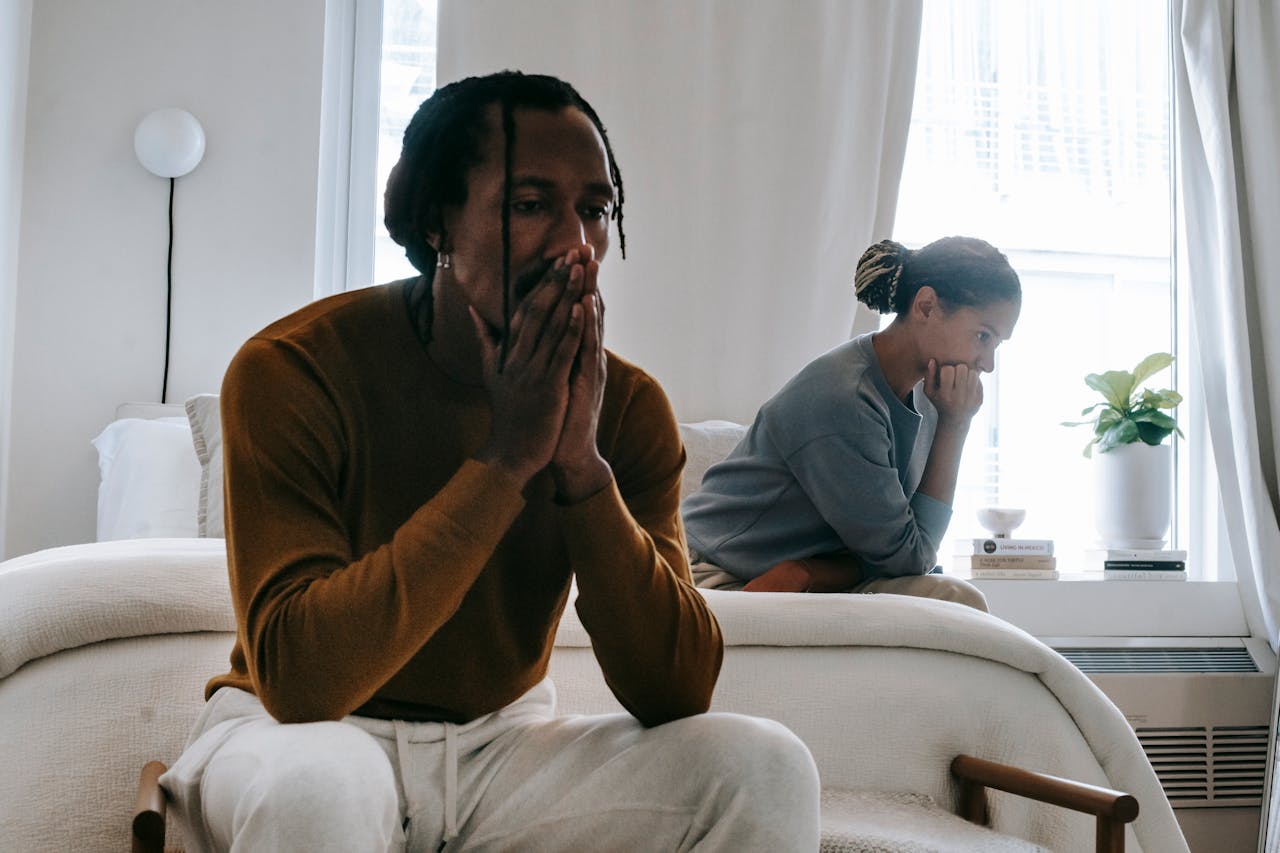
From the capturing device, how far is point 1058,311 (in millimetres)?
3688

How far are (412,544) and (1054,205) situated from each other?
3.13m

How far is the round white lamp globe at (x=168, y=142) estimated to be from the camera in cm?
300

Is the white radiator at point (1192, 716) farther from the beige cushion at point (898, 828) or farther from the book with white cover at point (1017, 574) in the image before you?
the beige cushion at point (898, 828)

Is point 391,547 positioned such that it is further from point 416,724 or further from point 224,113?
point 224,113

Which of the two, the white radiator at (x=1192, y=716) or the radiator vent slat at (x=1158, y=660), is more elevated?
the radiator vent slat at (x=1158, y=660)

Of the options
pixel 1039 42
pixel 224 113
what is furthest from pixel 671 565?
pixel 1039 42

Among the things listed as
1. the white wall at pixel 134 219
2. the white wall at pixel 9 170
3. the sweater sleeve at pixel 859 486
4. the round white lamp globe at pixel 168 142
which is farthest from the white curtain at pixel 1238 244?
the white wall at pixel 9 170

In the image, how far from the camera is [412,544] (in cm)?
99

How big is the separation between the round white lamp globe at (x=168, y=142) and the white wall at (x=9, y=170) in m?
0.27

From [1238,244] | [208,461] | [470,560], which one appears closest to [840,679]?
[470,560]

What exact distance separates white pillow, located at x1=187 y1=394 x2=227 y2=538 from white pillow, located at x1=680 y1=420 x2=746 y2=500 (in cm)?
94

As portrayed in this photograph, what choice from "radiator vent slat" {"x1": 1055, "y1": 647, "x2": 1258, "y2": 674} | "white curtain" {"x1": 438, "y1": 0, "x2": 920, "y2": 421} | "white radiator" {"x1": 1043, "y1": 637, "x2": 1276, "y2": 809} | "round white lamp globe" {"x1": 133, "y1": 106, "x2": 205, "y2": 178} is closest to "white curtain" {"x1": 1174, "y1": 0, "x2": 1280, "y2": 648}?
"radiator vent slat" {"x1": 1055, "y1": 647, "x2": 1258, "y2": 674}

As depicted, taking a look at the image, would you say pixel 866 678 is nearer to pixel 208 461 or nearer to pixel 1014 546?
pixel 208 461

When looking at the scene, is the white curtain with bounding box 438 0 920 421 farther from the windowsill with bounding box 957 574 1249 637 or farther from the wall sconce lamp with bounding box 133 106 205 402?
the windowsill with bounding box 957 574 1249 637
